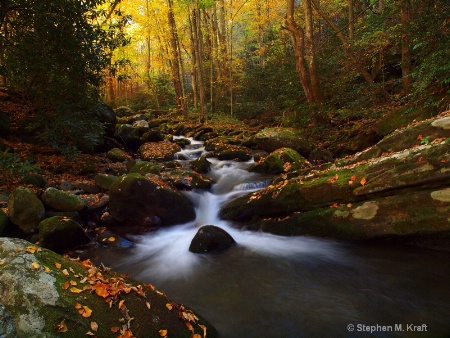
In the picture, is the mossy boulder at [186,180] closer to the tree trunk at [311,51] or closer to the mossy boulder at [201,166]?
the mossy boulder at [201,166]

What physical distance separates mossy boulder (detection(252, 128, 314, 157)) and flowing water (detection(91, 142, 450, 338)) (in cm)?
585

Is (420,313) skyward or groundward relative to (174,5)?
groundward

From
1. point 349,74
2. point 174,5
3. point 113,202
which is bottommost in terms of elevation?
point 113,202

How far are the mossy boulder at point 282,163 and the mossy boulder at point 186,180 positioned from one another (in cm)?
211

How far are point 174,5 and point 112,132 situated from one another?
11425 millimetres

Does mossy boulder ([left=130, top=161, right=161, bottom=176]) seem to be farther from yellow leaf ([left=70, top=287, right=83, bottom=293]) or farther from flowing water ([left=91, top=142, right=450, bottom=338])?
yellow leaf ([left=70, top=287, right=83, bottom=293])

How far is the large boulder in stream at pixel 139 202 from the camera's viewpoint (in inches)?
280

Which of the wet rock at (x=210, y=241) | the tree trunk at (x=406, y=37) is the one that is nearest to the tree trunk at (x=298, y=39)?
the tree trunk at (x=406, y=37)

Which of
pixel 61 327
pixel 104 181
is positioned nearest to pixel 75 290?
pixel 61 327

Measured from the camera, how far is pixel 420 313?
3.63 m

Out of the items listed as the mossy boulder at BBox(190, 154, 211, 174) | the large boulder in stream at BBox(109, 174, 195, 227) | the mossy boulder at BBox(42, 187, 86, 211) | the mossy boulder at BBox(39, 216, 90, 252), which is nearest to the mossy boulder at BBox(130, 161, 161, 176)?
the mossy boulder at BBox(190, 154, 211, 174)

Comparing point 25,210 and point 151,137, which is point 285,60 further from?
point 25,210

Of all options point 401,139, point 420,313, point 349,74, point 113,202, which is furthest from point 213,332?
point 349,74

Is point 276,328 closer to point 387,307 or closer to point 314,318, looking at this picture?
point 314,318
